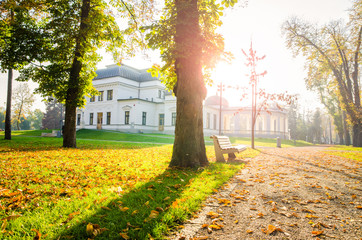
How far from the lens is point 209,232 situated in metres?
2.53

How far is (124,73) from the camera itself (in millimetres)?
37969

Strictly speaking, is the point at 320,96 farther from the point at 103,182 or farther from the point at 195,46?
the point at 103,182

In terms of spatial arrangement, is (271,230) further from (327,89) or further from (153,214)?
(327,89)

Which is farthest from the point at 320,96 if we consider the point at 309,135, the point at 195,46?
the point at 195,46

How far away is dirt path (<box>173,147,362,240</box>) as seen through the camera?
2.55 meters

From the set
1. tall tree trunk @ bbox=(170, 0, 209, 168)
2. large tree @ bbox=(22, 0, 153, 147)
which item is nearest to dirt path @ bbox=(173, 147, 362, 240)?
tall tree trunk @ bbox=(170, 0, 209, 168)

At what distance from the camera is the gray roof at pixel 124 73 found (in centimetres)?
3757

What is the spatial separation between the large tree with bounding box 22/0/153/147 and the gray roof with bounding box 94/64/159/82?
2548 centimetres

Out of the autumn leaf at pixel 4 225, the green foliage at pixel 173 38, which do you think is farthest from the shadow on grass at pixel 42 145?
the autumn leaf at pixel 4 225

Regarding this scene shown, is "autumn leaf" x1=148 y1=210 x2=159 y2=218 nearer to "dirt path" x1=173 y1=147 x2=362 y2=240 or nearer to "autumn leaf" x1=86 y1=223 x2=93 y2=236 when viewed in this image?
"dirt path" x1=173 y1=147 x2=362 y2=240

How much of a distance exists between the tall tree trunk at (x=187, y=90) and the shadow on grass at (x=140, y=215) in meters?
2.14

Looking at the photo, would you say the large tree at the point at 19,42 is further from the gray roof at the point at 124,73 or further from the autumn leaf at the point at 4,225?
the gray roof at the point at 124,73

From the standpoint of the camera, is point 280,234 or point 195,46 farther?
point 195,46

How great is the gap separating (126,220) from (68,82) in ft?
33.6
